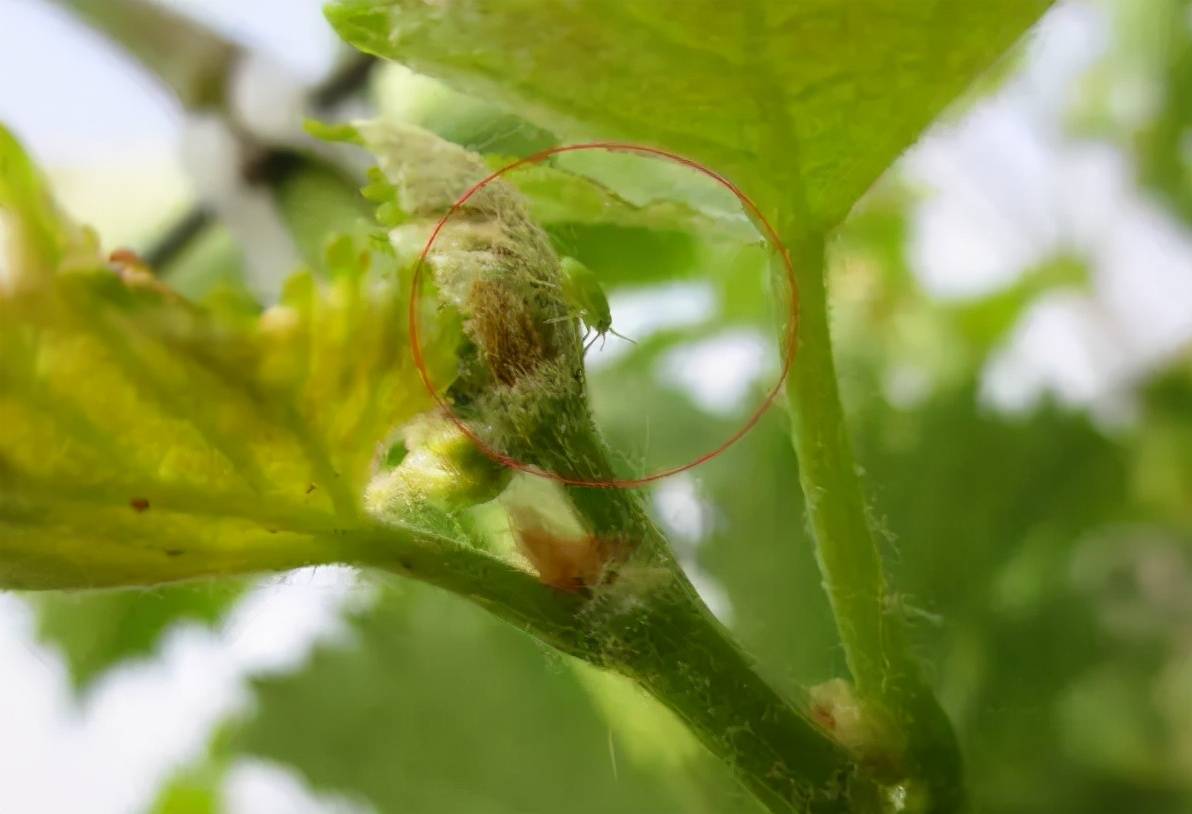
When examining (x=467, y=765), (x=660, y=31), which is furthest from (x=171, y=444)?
(x=467, y=765)

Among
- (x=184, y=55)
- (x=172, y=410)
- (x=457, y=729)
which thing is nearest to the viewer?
(x=172, y=410)

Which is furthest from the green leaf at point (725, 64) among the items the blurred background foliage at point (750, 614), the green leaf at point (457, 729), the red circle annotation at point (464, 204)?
the green leaf at point (457, 729)

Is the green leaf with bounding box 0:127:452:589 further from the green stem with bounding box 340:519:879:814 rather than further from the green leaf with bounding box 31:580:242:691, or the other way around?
the green leaf with bounding box 31:580:242:691

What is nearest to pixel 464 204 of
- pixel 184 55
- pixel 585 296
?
pixel 585 296

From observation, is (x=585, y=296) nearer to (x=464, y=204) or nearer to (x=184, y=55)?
(x=464, y=204)

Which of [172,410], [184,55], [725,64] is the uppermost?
[184,55]

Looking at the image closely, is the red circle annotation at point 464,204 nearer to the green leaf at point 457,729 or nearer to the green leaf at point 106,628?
the green leaf at point 457,729

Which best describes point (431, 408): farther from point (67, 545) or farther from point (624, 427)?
point (624, 427)
